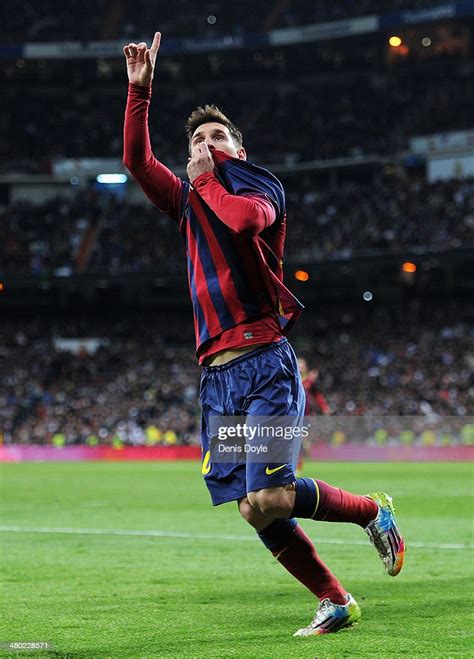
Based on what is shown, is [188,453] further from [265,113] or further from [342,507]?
[342,507]

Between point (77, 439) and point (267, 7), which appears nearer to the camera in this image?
point (77, 439)

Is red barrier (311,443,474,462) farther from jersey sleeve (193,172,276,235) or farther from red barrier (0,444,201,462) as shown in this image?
jersey sleeve (193,172,276,235)

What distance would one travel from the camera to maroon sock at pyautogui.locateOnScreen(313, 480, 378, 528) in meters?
5.08

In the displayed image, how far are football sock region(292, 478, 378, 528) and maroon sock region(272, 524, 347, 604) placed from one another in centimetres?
20

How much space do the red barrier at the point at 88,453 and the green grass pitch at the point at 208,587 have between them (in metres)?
23.5

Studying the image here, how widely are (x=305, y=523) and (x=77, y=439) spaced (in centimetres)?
3023

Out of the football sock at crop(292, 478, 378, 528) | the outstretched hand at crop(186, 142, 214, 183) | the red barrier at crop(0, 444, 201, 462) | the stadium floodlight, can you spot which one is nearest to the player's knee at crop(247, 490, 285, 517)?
the football sock at crop(292, 478, 378, 528)

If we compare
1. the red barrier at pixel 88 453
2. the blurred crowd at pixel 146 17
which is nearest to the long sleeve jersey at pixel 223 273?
the red barrier at pixel 88 453

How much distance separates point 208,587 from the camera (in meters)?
6.91

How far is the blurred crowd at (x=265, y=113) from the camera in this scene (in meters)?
48.7

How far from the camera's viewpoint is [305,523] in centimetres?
1236

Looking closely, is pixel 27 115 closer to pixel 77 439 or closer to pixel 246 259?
pixel 77 439

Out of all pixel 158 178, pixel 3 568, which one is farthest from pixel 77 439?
pixel 158 178

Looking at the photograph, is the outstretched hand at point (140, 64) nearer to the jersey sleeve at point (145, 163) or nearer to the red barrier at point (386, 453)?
the jersey sleeve at point (145, 163)
